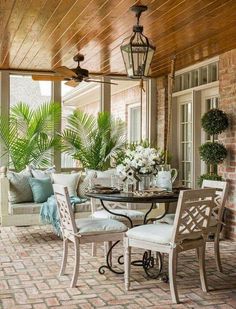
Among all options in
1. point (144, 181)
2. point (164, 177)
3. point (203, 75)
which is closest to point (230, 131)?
point (203, 75)

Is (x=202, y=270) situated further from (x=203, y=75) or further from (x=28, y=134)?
(x=28, y=134)

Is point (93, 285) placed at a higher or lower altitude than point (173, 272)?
lower

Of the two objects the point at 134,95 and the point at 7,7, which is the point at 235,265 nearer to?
the point at 7,7

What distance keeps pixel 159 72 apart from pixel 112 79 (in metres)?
0.90

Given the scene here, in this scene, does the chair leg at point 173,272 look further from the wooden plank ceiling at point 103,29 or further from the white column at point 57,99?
the white column at point 57,99

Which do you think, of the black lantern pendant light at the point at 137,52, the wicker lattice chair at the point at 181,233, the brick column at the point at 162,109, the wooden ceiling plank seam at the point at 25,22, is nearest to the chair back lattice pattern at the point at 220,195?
the wicker lattice chair at the point at 181,233

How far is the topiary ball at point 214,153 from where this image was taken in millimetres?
5945

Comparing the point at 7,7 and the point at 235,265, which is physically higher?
the point at 7,7

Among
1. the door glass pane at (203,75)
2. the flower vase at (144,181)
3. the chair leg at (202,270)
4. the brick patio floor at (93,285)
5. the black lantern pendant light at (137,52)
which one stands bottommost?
the brick patio floor at (93,285)

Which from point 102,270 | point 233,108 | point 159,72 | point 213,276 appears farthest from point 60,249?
point 159,72

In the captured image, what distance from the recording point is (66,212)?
4.07m

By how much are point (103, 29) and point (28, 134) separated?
104 inches

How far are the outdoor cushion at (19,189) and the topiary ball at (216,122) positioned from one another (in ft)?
8.36

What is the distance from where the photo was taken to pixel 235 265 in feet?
15.7
